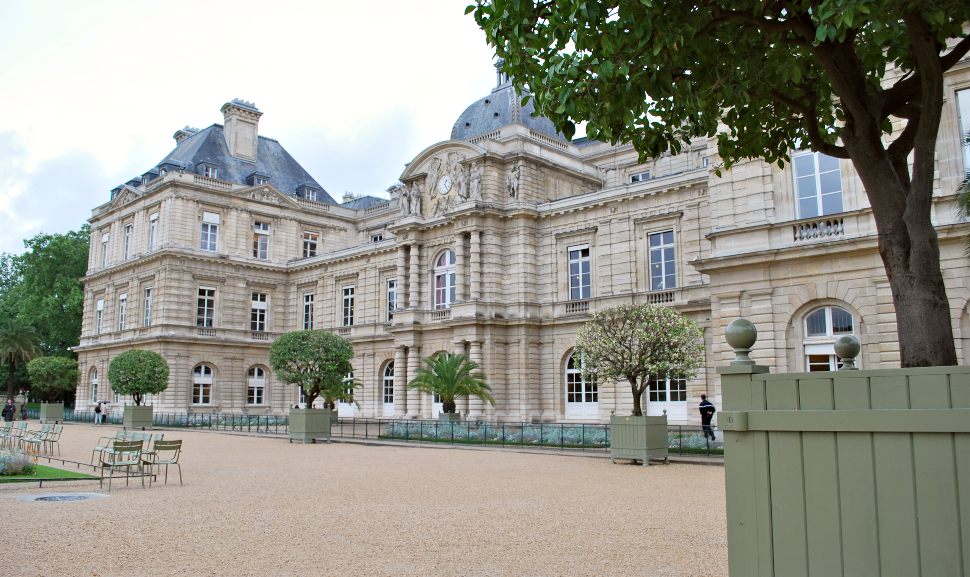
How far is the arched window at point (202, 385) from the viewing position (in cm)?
4388

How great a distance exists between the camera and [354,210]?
52.5 m

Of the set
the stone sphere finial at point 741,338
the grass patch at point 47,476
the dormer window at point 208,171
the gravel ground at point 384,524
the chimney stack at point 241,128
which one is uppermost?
the chimney stack at point 241,128

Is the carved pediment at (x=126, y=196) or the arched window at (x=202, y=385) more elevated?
the carved pediment at (x=126, y=196)

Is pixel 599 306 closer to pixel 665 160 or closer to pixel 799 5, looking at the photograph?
pixel 665 160

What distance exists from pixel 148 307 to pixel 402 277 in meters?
17.3

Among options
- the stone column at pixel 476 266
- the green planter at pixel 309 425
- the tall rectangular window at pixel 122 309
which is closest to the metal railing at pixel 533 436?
the green planter at pixel 309 425

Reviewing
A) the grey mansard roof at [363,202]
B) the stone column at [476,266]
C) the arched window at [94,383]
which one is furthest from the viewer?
the grey mansard roof at [363,202]

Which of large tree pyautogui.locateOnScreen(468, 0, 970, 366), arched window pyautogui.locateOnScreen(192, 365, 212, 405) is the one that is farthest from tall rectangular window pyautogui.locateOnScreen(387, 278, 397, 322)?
large tree pyautogui.locateOnScreen(468, 0, 970, 366)

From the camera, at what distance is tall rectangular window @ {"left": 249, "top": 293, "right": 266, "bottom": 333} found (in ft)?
154

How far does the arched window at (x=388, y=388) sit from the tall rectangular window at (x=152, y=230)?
50.7 feet

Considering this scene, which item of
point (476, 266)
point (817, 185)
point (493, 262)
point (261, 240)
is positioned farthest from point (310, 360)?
point (261, 240)

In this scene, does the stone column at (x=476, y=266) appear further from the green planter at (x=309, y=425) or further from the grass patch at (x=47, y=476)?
the grass patch at (x=47, y=476)

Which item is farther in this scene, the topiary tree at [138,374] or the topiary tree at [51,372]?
the topiary tree at [51,372]

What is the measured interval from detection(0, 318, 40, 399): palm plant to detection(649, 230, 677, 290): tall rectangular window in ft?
142
